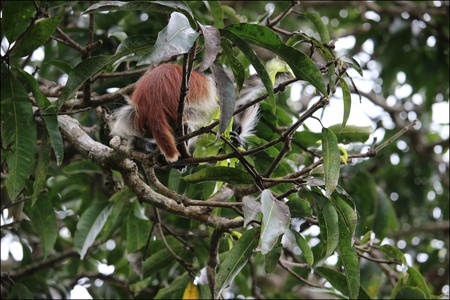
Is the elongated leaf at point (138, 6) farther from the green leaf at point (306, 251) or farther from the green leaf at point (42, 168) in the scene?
the green leaf at point (306, 251)

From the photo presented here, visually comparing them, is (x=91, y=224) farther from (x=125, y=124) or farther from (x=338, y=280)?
(x=338, y=280)

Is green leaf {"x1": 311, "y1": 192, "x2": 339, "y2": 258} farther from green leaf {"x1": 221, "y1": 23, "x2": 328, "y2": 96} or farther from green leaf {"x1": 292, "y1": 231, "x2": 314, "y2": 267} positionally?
green leaf {"x1": 221, "y1": 23, "x2": 328, "y2": 96}

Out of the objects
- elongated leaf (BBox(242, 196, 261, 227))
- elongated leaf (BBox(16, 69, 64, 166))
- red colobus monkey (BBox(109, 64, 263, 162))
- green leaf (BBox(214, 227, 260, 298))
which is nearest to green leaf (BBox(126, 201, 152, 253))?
red colobus monkey (BBox(109, 64, 263, 162))

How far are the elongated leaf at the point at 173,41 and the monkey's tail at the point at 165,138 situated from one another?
28.6 inches

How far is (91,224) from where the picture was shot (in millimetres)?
3447

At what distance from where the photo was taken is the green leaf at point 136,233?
3.56 m

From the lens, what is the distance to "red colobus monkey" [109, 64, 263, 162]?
9.13 ft

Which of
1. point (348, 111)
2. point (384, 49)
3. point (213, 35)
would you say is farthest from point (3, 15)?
point (384, 49)

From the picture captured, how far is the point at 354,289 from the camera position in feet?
8.19

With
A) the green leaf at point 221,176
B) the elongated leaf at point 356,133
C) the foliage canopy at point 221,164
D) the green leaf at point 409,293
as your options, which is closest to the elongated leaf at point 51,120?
the foliage canopy at point 221,164

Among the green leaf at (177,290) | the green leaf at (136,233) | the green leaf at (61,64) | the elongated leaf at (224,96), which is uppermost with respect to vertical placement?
the elongated leaf at (224,96)

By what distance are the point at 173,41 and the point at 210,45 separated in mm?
102

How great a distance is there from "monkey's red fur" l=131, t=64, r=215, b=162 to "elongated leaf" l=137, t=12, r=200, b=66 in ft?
2.77

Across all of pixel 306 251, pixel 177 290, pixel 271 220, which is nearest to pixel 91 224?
pixel 177 290
